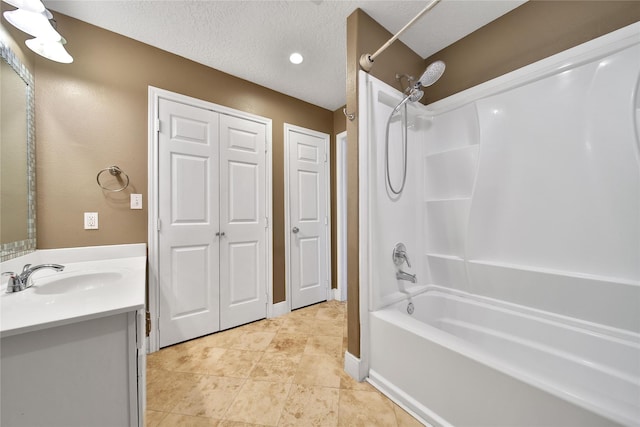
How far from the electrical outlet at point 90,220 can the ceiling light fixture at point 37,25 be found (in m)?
0.93

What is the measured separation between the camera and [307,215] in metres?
2.62

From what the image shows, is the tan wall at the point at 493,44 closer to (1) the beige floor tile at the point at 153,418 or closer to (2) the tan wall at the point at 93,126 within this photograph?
(1) the beige floor tile at the point at 153,418

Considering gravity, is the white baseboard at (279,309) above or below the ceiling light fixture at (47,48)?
below

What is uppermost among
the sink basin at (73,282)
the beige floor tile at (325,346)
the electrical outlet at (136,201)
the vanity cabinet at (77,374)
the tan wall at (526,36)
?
the tan wall at (526,36)

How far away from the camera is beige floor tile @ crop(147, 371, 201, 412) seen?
1.26 metres

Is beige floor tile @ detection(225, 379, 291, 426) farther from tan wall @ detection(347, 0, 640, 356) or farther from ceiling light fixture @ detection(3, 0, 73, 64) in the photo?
ceiling light fixture @ detection(3, 0, 73, 64)

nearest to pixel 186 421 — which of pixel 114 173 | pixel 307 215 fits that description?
pixel 114 173

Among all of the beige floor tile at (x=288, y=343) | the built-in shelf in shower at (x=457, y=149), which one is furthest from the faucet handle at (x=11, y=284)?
the built-in shelf in shower at (x=457, y=149)

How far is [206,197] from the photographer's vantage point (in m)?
1.97

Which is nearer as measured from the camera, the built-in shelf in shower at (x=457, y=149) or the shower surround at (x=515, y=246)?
the shower surround at (x=515, y=246)

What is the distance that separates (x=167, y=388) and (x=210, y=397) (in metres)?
0.31

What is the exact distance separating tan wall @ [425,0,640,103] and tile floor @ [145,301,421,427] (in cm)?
231

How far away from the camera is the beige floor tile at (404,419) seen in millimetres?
1127

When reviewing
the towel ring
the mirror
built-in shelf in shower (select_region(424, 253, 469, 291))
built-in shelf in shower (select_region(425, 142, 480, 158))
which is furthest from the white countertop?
built-in shelf in shower (select_region(425, 142, 480, 158))
